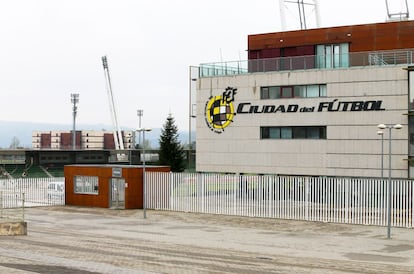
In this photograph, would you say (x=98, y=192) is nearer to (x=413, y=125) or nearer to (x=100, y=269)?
(x=413, y=125)

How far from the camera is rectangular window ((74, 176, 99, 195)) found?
47281 millimetres

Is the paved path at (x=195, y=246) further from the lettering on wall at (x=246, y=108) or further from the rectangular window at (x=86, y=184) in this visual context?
the lettering on wall at (x=246, y=108)

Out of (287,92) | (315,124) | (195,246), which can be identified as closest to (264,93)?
(287,92)

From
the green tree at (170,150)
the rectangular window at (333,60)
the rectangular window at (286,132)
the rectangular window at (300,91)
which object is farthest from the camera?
the green tree at (170,150)

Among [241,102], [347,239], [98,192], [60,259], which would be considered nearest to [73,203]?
[98,192]

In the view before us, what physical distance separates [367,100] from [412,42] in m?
6.78

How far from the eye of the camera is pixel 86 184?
4809 centimetres

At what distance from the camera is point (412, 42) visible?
50.8 metres

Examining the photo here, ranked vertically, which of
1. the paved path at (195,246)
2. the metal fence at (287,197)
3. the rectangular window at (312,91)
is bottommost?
the paved path at (195,246)

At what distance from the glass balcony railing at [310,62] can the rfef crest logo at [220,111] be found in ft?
6.03

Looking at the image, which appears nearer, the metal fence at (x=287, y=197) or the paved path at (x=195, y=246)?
the paved path at (x=195, y=246)

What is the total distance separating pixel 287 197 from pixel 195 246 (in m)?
12.0

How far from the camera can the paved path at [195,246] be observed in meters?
20.5

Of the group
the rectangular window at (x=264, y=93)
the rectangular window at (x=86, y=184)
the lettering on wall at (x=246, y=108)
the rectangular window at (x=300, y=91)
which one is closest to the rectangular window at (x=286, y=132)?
the lettering on wall at (x=246, y=108)
